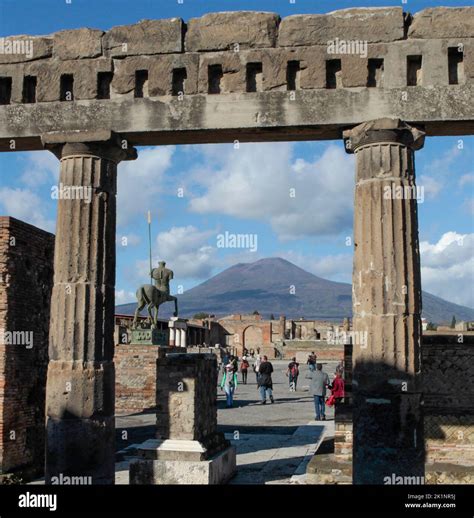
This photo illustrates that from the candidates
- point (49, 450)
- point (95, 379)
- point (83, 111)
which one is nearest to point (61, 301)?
point (95, 379)

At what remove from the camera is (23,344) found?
11.0 metres

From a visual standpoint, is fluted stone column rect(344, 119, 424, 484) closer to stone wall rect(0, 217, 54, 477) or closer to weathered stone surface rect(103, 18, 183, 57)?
weathered stone surface rect(103, 18, 183, 57)

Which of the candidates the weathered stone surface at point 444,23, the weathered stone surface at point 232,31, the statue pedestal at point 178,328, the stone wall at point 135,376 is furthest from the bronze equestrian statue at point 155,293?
the weathered stone surface at point 444,23

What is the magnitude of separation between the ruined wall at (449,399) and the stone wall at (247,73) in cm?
388

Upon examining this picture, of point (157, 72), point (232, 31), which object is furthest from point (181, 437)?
point (232, 31)

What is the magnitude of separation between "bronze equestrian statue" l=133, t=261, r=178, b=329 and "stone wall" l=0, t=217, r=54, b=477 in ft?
24.5

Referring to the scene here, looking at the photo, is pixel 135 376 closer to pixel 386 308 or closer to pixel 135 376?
pixel 135 376

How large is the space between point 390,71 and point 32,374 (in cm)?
797

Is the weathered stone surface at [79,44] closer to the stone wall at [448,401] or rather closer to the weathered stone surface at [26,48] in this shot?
the weathered stone surface at [26,48]

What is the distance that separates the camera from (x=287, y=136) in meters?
7.96

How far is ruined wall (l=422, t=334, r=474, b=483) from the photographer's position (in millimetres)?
9797

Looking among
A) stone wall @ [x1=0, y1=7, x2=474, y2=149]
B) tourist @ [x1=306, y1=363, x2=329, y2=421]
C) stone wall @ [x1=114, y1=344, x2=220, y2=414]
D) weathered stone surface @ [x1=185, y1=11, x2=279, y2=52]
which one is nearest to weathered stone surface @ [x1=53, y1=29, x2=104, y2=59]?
stone wall @ [x1=0, y1=7, x2=474, y2=149]

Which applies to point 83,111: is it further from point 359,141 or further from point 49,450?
point 49,450

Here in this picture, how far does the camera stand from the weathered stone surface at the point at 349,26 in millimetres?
7555
